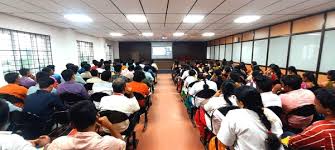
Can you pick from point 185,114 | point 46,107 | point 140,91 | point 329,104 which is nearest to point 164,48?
point 185,114

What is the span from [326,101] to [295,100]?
107cm

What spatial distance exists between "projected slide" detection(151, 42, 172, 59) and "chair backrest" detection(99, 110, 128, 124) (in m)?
13.2

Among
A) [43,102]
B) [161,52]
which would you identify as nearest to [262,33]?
[43,102]

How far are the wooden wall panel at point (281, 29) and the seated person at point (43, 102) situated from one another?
238 inches

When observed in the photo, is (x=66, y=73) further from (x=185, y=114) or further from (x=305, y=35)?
(x=305, y=35)

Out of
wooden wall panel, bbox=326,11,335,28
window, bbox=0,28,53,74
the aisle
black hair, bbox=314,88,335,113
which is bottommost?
the aisle

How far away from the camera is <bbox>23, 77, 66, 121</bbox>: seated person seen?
2.36m

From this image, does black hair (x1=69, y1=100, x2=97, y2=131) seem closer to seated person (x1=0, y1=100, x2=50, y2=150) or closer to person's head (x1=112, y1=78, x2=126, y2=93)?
seated person (x1=0, y1=100, x2=50, y2=150)

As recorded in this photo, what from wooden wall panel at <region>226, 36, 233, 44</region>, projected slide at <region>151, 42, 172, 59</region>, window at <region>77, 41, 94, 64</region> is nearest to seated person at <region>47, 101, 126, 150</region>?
window at <region>77, 41, 94, 64</region>

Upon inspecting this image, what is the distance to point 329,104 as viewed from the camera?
52.2 inches

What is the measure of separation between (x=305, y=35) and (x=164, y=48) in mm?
11354

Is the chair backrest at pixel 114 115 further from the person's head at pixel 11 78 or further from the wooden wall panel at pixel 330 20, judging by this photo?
the wooden wall panel at pixel 330 20

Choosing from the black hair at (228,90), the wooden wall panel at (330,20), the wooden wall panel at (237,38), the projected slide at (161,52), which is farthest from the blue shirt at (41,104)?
the projected slide at (161,52)

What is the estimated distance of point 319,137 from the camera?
1.28m
